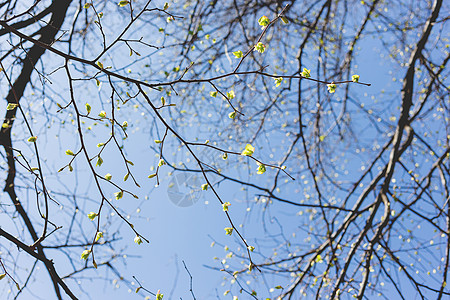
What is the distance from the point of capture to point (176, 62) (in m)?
4.16

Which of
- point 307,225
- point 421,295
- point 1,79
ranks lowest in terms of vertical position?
point 421,295

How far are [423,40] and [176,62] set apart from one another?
2535 mm

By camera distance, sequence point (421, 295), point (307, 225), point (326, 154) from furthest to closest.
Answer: point (326, 154)
point (307, 225)
point (421, 295)

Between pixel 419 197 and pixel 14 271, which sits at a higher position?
pixel 419 197

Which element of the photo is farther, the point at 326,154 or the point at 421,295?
the point at 326,154

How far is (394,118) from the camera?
4.89 m

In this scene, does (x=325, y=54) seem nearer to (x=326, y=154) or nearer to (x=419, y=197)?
(x=326, y=154)

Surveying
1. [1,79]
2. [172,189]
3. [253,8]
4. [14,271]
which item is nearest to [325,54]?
[253,8]

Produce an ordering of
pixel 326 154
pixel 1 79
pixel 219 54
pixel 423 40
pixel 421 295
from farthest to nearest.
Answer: pixel 326 154
pixel 219 54
pixel 423 40
pixel 1 79
pixel 421 295

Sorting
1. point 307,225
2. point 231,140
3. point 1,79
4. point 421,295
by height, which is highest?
point 231,140

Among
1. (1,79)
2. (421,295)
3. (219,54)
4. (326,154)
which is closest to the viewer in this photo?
(421,295)

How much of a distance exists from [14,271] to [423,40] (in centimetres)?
396

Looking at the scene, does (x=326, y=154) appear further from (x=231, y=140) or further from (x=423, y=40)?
(x=423, y=40)

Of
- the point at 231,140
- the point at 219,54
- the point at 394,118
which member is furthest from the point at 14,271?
the point at 394,118
